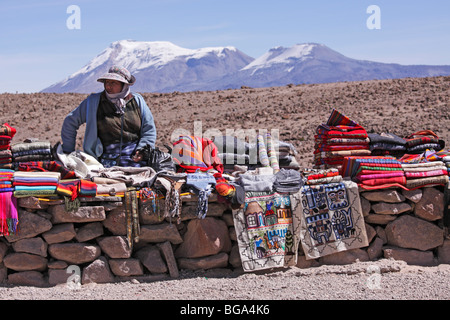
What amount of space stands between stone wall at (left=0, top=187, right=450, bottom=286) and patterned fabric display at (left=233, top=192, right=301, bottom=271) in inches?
5.9

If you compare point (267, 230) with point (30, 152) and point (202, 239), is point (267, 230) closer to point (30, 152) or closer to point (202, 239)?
point (202, 239)

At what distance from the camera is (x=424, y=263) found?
6.10 meters

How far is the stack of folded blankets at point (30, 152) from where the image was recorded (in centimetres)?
591

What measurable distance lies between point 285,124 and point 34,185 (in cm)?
1526

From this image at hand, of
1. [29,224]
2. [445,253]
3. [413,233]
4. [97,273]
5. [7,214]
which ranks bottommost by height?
[445,253]

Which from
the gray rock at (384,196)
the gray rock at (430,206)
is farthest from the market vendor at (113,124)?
→ the gray rock at (430,206)

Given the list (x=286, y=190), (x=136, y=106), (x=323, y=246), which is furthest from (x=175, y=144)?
(x=323, y=246)

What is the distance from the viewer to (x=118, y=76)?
6234 mm

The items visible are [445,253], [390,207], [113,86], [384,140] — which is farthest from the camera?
[384,140]

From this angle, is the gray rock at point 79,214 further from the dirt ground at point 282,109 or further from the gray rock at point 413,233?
the dirt ground at point 282,109

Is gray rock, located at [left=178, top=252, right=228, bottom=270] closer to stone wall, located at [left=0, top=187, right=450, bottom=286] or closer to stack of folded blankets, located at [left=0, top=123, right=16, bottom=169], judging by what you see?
stone wall, located at [left=0, top=187, right=450, bottom=286]

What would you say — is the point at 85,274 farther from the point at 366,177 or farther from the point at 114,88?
the point at 366,177

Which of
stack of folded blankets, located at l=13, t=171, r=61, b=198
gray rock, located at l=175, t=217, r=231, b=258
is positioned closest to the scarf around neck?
stack of folded blankets, located at l=13, t=171, r=61, b=198

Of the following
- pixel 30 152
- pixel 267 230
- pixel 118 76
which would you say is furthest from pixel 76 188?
pixel 267 230
